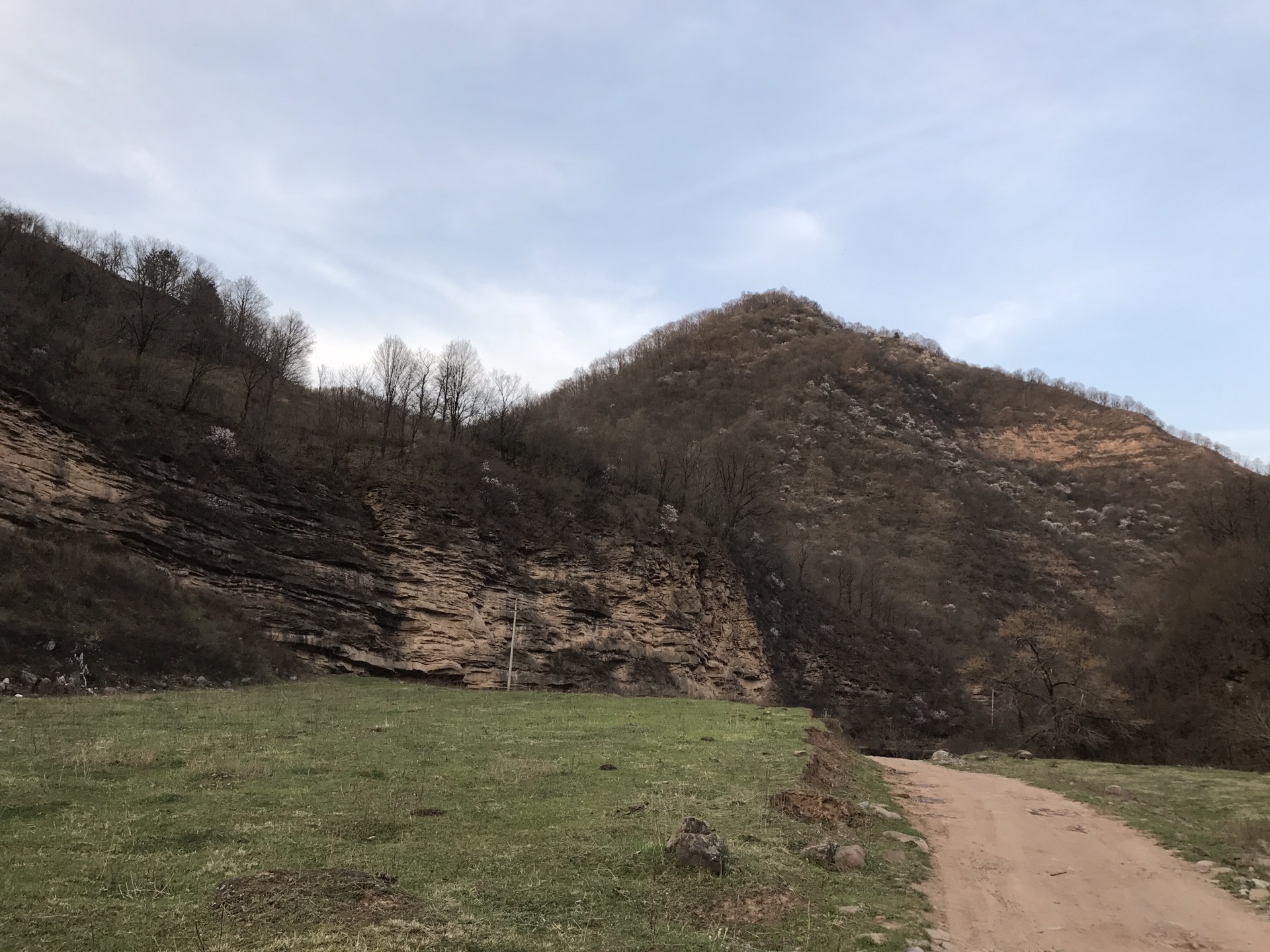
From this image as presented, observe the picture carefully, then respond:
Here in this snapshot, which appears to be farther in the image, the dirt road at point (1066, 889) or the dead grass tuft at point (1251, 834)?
the dead grass tuft at point (1251, 834)

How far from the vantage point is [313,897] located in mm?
6062

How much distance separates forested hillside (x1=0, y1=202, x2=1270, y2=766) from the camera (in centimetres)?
2775

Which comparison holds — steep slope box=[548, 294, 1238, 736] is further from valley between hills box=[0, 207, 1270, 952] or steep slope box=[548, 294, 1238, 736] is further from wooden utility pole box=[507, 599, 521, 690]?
wooden utility pole box=[507, 599, 521, 690]

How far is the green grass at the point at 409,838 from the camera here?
18.7ft

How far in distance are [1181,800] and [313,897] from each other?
53.0 feet

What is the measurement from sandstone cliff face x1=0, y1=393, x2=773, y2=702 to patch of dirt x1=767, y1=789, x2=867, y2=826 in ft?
88.9

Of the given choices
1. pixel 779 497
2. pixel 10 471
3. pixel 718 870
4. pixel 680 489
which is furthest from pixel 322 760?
pixel 779 497

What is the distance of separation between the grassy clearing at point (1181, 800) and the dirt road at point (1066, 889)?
0.57 m

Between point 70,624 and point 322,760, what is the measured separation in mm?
15373

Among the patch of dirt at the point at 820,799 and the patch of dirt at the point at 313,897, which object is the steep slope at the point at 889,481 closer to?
the patch of dirt at the point at 820,799

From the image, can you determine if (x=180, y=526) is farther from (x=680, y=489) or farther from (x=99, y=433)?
(x=680, y=489)

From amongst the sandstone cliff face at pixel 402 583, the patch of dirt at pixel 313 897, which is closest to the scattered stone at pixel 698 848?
the patch of dirt at pixel 313 897

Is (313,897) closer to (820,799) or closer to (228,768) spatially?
(228,768)

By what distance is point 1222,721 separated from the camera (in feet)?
81.8
